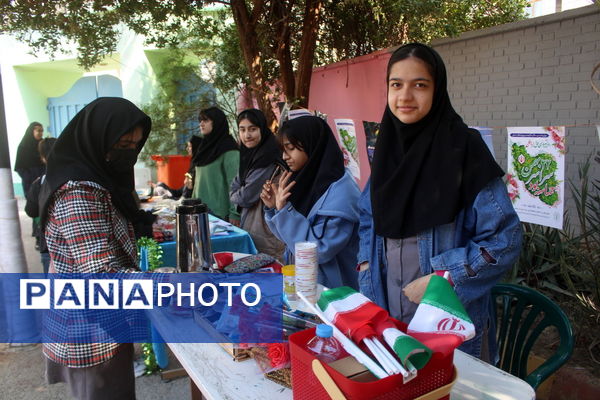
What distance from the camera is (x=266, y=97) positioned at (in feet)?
19.6

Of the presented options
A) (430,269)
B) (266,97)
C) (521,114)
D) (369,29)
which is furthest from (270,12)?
(430,269)

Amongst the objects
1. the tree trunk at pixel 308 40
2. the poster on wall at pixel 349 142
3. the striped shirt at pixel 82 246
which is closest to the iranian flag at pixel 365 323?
the striped shirt at pixel 82 246

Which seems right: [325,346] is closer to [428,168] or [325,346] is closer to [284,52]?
[428,168]

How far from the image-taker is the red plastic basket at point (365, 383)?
0.94 m

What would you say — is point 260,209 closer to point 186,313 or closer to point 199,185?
point 199,185

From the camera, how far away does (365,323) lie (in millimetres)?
1122

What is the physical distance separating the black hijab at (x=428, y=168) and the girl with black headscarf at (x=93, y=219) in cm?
99

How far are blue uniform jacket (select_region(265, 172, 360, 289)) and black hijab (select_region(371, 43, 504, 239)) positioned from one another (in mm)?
332

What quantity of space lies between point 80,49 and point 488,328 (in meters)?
6.20

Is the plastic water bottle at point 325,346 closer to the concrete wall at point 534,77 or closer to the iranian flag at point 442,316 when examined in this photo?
the iranian flag at point 442,316

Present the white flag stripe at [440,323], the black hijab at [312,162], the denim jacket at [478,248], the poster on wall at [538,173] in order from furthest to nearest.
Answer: the poster on wall at [538,173], the black hijab at [312,162], the denim jacket at [478,248], the white flag stripe at [440,323]

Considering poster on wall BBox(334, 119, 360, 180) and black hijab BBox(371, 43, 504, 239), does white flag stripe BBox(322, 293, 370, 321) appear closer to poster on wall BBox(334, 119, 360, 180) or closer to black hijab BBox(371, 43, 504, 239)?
black hijab BBox(371, 43, 504, 239)

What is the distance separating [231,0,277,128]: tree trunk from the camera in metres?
5.66

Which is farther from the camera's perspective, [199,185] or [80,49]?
[80,49]
